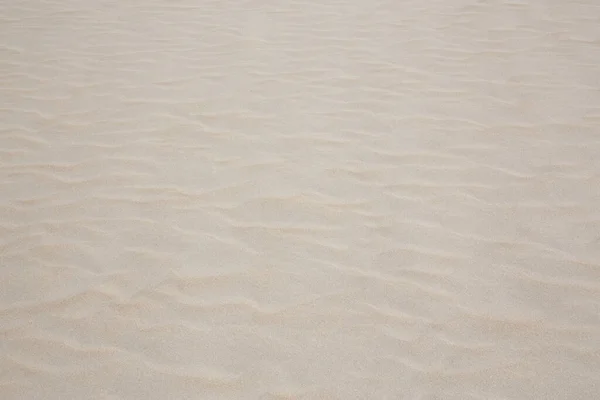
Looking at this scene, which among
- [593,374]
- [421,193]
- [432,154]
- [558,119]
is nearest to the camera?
[593,374]

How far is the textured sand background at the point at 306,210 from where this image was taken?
2.49 m

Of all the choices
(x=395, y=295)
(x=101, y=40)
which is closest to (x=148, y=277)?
(x=395, y=295)

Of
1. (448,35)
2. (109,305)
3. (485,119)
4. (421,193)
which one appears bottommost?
(109,305)

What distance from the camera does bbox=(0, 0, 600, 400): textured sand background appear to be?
249cm

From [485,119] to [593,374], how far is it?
6.73ft

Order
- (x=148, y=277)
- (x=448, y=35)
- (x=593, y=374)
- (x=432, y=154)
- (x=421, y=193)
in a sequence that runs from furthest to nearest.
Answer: (x=448, y=35) → (x=432, y=154) → (x=421, y=193) → (x=148, y=277) → (x=593, y=374)

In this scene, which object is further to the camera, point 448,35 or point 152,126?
point 448,35

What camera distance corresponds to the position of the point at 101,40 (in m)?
5.39

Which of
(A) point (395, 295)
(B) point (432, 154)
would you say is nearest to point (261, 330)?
(A) point (395, 295)

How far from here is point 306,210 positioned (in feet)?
10.9

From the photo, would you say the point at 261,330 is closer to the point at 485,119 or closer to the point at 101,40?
the point at 485,119

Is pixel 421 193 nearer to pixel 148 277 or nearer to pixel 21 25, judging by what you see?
pixel 148 277

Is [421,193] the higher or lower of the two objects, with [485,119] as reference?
lower

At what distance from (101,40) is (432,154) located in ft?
10.8
